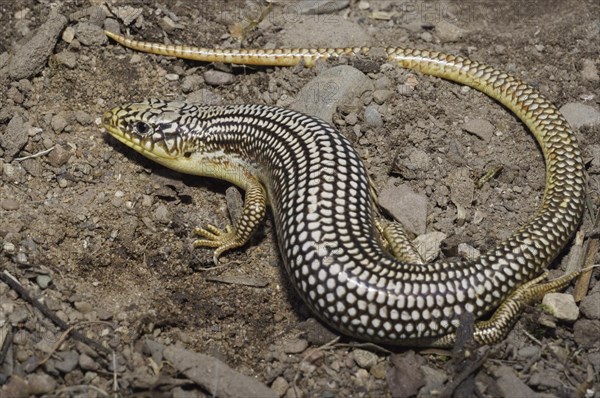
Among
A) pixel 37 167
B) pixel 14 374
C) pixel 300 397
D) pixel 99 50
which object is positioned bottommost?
pixel 300 397

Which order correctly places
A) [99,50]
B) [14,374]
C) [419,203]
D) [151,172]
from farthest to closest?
[99,50] → [151,172] → [419,203] → [14,374]

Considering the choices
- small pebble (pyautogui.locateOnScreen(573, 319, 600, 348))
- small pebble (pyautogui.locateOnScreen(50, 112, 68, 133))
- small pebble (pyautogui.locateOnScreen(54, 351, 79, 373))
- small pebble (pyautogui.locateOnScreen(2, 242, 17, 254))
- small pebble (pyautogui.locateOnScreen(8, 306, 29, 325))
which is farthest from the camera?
small pebble (pyautogui.locateOnScreen(50, 112, 68, 133))

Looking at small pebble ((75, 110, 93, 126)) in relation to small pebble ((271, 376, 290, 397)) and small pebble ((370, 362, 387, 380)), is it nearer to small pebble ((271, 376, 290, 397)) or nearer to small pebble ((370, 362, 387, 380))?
small pebble ((271, 376, 290, 397))

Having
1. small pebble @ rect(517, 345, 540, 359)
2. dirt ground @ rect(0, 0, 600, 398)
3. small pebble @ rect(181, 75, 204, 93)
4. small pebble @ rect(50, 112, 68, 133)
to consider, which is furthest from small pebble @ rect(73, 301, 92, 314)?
small pebble @ rect(517, 345, 540, 359)

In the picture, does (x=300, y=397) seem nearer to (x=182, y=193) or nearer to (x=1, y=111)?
(x=182, y=193)

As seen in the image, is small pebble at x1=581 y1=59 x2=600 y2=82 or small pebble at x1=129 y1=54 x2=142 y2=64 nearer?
small pebble at x1=129 y1=54 x2=142 y2=64

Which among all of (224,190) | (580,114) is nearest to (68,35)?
(224,190)

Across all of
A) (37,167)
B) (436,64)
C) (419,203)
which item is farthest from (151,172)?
(436,64)

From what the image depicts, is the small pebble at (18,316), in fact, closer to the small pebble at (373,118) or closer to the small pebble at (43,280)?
the small pebble at (43,280)
